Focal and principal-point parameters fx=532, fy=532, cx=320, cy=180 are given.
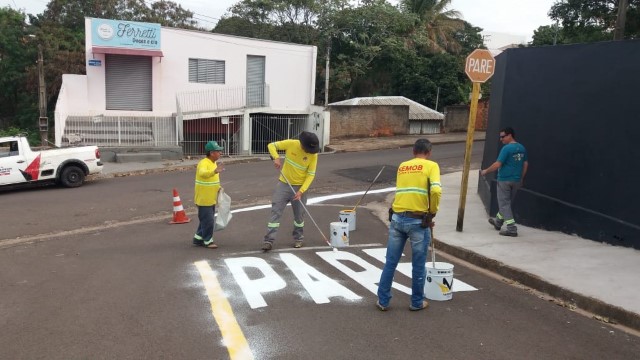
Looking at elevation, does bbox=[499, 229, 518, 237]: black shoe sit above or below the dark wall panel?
below

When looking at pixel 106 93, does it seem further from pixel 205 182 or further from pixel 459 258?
pixel 459 258

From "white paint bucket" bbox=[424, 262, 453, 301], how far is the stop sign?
383cm

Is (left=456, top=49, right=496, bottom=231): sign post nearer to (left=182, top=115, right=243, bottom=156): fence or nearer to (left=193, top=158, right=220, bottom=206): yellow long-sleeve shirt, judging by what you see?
(left=193, top=158, right=220, bottom=206): yellow long-sleeve shirt

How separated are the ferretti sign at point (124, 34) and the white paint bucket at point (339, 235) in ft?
59.7

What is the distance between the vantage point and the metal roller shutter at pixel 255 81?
2627 centimetres

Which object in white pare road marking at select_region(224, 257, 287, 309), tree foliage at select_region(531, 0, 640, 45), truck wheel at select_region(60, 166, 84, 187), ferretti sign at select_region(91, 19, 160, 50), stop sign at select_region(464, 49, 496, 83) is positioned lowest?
truck wheel at select_region(60, 166, 84, 187)

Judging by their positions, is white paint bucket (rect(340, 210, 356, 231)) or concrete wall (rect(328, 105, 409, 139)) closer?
white paint bucket (rect(340, 210, 356, 231))

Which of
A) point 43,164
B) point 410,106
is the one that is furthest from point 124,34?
point 410,106

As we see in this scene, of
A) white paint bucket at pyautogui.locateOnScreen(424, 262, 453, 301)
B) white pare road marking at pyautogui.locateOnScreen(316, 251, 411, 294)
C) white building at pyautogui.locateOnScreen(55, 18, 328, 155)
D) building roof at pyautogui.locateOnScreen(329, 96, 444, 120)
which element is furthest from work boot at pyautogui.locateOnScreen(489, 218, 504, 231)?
building roof at pyautogui.locateOnScreen(329, 96, 444, 120)

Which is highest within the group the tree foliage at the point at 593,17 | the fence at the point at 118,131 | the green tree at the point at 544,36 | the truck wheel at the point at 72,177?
the green tree at the point at 544,36

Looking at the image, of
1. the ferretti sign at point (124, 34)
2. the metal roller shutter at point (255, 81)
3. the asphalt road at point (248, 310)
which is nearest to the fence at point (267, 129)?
the metal roller shutter at point (255, 81)

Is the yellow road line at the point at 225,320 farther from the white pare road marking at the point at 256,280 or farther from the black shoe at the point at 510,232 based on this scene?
the black shoe at the point at 510,232

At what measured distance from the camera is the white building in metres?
22.7

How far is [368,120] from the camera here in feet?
88.3
